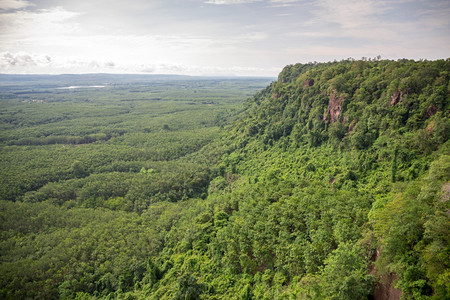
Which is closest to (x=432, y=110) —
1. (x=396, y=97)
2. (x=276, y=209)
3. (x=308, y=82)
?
(x=396, y=97)

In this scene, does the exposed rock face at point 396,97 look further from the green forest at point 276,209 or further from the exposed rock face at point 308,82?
the exposed rock face at point 308,82

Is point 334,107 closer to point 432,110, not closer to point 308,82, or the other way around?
point 308,82

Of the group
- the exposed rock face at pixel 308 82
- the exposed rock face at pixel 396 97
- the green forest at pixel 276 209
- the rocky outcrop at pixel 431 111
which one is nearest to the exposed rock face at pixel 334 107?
the green forest at pixel 276 209

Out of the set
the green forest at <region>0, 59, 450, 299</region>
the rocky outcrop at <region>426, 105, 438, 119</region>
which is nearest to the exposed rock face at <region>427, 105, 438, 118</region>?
the rocky outcrop at <region>426, 105, 438, 119</region>

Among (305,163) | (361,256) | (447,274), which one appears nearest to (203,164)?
(305,163)

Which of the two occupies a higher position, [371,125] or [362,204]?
[371,125]

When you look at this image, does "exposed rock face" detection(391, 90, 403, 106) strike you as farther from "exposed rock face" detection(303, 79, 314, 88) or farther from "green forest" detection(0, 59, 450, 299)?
"exposed rock face" detection(303, 79, 314, 88)

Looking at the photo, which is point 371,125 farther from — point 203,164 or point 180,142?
point 180,142
